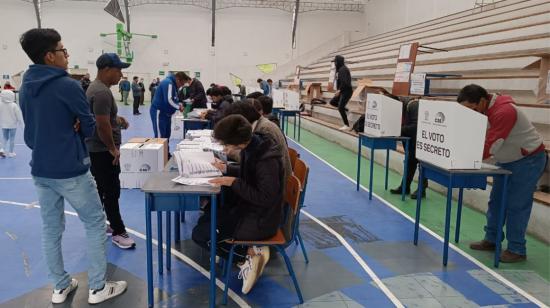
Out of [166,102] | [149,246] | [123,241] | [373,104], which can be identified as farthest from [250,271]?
[166,102]

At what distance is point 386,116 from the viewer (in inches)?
207

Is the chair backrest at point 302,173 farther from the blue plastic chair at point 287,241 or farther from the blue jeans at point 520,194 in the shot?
the blue jeans at point 520,194

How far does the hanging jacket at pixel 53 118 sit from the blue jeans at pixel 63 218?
0.31ft

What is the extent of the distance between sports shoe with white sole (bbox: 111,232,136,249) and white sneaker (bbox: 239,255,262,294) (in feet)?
4.15

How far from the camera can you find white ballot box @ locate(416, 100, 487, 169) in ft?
10.9

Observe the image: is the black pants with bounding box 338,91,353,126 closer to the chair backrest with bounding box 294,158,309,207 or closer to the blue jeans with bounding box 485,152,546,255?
the blue jeans with bounding box 485,152,546,255

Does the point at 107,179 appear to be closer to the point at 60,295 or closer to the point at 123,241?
the point at 123,241

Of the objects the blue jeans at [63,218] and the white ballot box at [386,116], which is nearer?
the blue jeans at [63,218]

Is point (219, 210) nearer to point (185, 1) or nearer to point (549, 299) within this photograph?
point (549, 299)

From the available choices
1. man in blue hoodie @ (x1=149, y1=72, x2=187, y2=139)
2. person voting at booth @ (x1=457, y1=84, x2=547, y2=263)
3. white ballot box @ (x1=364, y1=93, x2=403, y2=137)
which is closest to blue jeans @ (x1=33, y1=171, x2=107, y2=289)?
person voting at booth @ (x1=457, y1=84, x2=547, y2=263)

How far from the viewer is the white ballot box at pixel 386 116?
5246 mm

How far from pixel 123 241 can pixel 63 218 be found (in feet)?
3.41

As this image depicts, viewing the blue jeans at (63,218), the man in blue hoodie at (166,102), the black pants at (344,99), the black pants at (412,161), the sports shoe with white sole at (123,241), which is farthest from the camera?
the black pants at (344,99)

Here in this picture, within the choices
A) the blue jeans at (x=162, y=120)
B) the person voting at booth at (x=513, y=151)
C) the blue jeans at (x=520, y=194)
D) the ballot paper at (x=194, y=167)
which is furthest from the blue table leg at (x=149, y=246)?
the blue jeans at (x=162, y=120)
